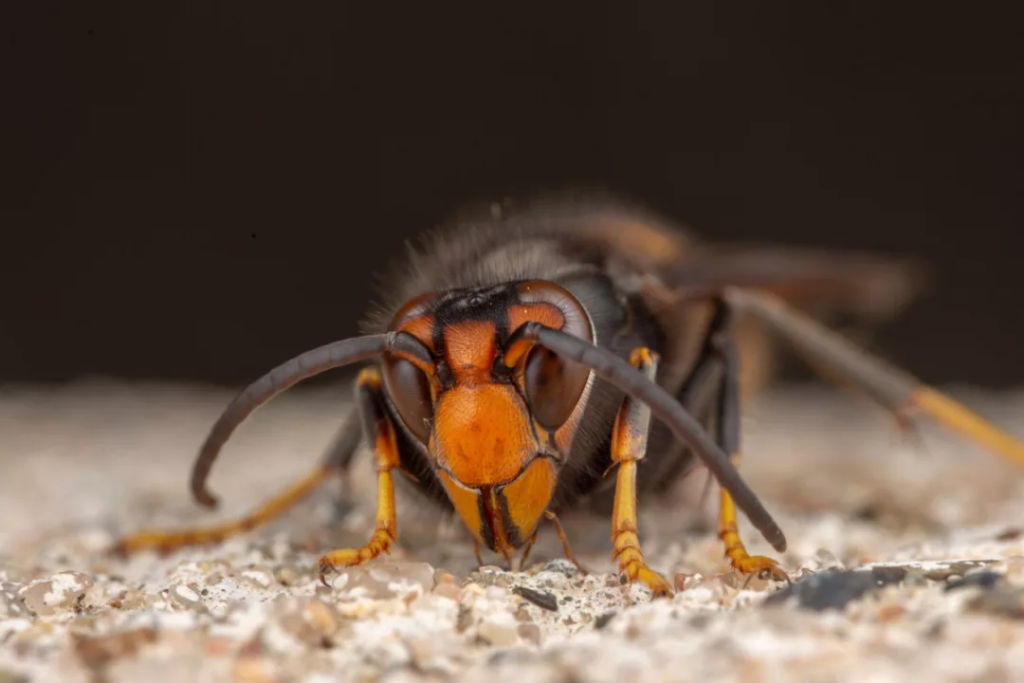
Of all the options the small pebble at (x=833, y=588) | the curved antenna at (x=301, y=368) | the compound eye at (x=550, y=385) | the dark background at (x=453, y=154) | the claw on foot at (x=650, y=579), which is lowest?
the claw on foot at (x=650, y=579)

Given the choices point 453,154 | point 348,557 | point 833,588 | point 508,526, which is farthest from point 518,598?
point 453,154

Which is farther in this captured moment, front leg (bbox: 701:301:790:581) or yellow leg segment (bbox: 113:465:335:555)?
→ yellow leg segment (bbox: 113:465:335:555)

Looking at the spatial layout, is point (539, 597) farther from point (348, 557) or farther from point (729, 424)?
point (729, 424)

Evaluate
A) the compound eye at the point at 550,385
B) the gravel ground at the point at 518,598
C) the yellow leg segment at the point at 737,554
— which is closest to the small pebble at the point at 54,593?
the gravel ground at the point at 518,598

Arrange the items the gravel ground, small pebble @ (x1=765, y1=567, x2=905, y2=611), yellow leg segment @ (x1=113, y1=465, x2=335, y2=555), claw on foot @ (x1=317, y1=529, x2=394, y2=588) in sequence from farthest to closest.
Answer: yellow leg segment @ (x1=113, y1=465, x2=335, y2=555) → claw on foot @ (x1=317, y1=529, x2=394, y2=588) → small pebble @ (x1=765, y1=567, x2=905, y2=611) → the gravel ground

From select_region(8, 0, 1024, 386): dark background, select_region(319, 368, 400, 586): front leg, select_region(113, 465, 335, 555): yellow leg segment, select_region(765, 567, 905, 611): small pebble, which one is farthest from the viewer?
select_region(8, 0, 1024, 386): dark background

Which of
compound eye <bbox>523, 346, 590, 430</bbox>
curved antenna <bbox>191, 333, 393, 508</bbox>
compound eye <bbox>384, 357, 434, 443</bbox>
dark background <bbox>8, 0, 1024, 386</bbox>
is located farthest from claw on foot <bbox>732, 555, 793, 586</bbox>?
dark background <bbox>8, 0, 1024, 386</bbox>

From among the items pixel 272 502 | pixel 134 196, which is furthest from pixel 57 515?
pixel 134 196

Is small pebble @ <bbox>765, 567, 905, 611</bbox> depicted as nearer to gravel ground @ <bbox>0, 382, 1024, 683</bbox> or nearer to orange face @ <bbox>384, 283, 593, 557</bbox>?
gravel ground @ <bbox>0, 382, 1024, 683</bbox>

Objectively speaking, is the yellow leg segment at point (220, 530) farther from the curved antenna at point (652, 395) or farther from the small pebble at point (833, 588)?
the small pebble at point (833, 588)
